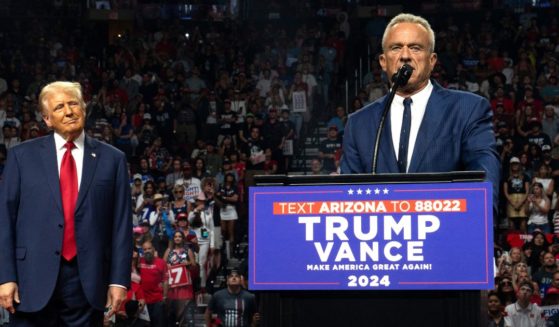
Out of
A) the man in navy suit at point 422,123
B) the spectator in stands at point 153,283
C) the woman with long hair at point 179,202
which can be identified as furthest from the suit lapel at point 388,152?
the woman with long hair at point 179,202

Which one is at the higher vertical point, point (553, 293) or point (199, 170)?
point (199, 170)

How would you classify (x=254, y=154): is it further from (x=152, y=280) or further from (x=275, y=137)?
(x=152, y=280)

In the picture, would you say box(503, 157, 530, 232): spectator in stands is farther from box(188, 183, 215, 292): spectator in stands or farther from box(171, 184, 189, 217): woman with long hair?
box(171, 184, 189, 217): woman with long hair

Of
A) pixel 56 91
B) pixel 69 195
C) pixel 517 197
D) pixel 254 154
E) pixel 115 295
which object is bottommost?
pixel 517 197

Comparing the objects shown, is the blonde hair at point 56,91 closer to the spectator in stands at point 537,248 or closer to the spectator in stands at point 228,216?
the spectator in stands at point 537,248

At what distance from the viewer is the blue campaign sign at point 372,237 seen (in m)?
3.54

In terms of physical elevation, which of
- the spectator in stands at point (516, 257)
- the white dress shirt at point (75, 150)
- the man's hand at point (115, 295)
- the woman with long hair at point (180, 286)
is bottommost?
the woman with long hair at point (180, 286)

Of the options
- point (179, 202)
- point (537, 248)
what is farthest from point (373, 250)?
point (179, 202)

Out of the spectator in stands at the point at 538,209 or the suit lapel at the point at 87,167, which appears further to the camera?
the spectator in stands at the point at 538,209

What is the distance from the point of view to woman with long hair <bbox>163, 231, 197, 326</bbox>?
1535 centimetres

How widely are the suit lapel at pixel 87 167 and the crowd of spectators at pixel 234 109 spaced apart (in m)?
8.82

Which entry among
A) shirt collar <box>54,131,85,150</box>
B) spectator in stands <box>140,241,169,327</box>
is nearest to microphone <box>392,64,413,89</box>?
shirt collar <box>54,131,85,150</box>

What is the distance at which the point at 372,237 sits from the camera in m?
3.58

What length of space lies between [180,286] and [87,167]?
10.4 m
